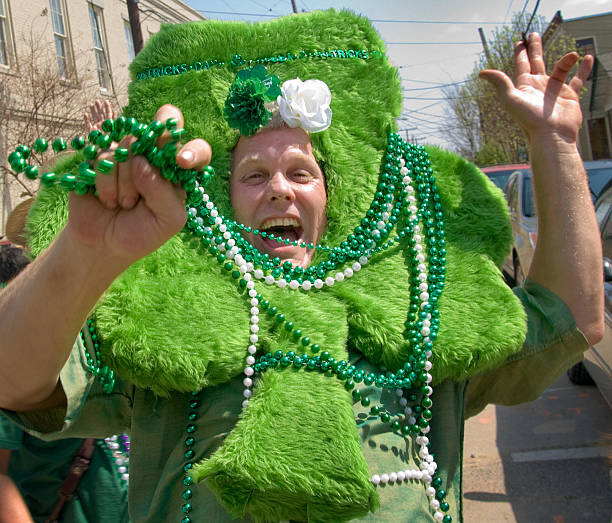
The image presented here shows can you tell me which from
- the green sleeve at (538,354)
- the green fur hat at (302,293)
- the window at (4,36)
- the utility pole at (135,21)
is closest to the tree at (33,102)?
the window at (4,36)

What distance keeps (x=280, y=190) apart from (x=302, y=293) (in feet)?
1.04

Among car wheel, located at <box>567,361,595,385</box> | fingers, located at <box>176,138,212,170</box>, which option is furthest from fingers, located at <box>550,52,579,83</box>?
car wheel, located at <box>567,361,595,385</box>

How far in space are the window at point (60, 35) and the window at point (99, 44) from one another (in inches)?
36.3

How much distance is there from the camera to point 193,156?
105cm

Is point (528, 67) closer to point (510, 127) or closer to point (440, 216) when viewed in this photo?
point (440, 216)

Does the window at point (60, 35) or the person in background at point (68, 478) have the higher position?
the window at point (60, 35)

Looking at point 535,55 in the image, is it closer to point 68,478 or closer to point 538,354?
point 538,354

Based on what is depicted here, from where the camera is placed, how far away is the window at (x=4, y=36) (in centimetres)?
1224

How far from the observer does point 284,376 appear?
1498mm

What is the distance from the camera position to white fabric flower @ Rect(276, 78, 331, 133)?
1.74 metres

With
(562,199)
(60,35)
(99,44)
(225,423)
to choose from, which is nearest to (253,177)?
(225,423)

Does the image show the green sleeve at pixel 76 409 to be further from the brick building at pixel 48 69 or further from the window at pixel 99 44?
the window at pixel 99 44

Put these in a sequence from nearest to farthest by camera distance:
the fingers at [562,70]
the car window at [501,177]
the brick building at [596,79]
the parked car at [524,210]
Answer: the fingers at [562,70] < the parked car at [524,210] < the car window at [501,177] < the brick building at [596,79]

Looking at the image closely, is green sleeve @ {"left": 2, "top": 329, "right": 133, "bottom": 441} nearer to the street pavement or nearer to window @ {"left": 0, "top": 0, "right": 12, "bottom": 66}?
the street pavement
